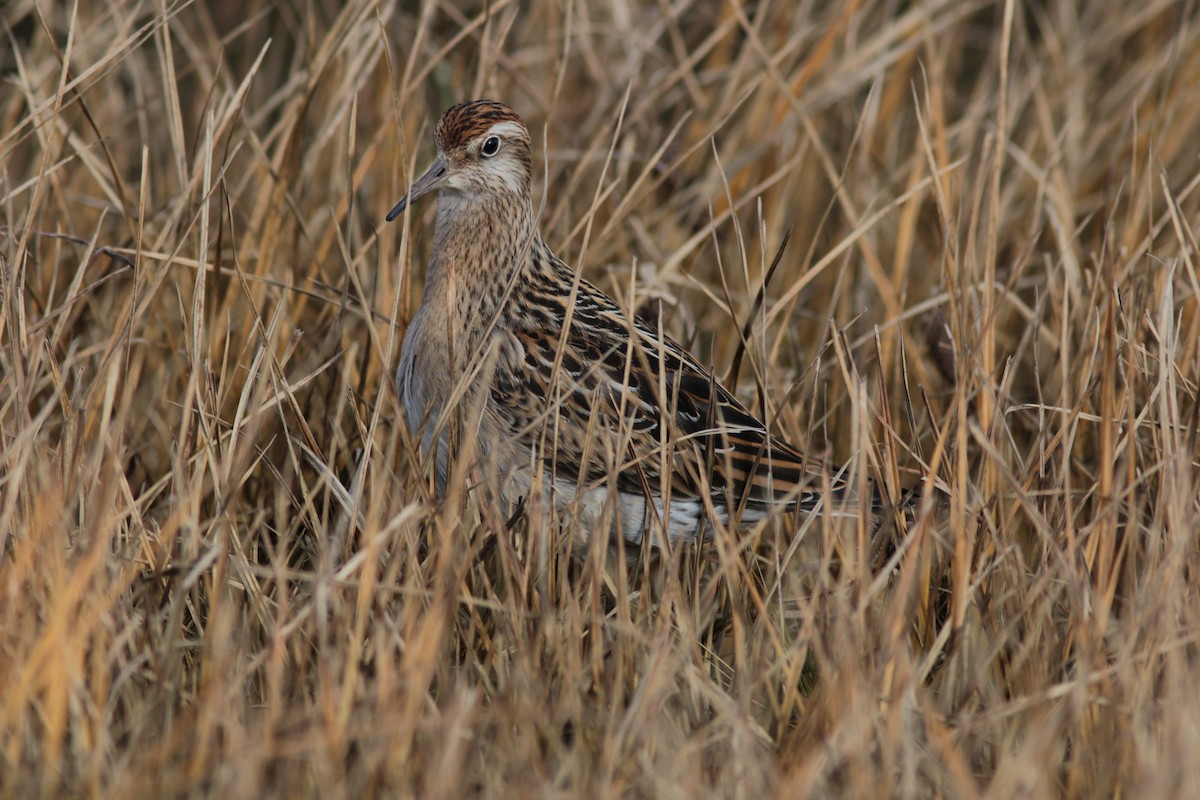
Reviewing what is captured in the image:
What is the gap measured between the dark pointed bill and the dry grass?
66mm

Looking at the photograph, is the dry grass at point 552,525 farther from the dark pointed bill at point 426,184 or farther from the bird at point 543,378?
the bird at point 543,378

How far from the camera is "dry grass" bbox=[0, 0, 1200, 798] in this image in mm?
2859

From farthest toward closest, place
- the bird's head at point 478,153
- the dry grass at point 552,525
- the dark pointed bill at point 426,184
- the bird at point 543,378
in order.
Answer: the bird's head at point 478,153
the dark pointed bill at point 426,184
the bird at point 543,378
the dry grass at point 552,525

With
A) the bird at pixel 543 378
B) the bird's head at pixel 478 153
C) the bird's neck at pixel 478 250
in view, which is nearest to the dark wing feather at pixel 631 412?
the bird at pixel 543 378

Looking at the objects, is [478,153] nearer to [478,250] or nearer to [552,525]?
[478,250]

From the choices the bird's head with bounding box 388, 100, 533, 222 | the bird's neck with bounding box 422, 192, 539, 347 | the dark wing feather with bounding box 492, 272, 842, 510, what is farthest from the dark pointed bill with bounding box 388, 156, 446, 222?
the dark wing feather with bounding box 492, 272, 842, 510

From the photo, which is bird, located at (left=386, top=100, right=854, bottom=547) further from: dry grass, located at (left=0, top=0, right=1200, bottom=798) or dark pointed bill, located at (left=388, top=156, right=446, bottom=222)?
dry grass, located at (left=0, top=0, right=1200, bottom=798)

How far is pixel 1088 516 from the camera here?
4.56 meters

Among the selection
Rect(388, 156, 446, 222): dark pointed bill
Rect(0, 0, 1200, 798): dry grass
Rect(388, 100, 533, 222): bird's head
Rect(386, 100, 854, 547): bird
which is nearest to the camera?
Rect(0, 0, 1200, 798): dry grass

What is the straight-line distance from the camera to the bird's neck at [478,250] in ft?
14.9

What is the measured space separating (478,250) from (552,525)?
1.24 m

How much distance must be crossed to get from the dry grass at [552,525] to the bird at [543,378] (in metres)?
0.17

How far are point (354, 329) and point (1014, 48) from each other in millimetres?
3853

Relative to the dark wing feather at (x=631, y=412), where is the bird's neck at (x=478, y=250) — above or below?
above
